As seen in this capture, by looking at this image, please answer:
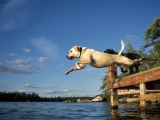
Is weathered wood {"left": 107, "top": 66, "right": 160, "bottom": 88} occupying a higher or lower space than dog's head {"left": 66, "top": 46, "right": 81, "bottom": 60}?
lower

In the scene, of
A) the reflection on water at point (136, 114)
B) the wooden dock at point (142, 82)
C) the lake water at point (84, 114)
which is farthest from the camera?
the lake water at point (84, 114)

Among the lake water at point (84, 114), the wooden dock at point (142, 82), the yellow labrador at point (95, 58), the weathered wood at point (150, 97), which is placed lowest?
the lake water at point (84, 114)

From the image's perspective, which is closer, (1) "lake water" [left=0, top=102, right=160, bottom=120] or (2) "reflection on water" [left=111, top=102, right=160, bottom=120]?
(2) "reflection on water" [left=111, top=102, right=160, bottom=120]

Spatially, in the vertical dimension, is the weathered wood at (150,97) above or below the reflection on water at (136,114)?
above

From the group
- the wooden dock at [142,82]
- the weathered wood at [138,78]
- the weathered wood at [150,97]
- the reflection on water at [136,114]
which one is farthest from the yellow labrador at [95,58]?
the reflection on water at [136,114]

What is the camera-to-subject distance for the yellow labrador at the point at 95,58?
11219 mm

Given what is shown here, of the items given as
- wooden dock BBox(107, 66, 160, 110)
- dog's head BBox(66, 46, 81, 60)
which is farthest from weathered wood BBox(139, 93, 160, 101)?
dog's head BBox(66, 46, 81, 60)

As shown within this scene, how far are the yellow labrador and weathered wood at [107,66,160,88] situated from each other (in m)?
0.81

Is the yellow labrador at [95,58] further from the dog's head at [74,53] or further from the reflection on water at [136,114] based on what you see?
the reflection on water at [136,114]

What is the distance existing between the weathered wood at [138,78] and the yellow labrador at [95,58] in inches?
32.1

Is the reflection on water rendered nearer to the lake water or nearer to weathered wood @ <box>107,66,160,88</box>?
the lake water

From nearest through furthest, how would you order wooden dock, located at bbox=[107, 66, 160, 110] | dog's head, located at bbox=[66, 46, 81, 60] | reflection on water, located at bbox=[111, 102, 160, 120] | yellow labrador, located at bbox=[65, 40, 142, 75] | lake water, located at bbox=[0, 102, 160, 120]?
reflection on water, located at bbox=[111, 102, 160, 120], wooden dock, located at bbox=[107, 66, 160, 110], lake water, located at bbox=[0, 102, 160, 120], yellow labrador, located at bbox=[65, 40, 142, 75], dog's head, located at bbox=[66, 46, 81, 60]

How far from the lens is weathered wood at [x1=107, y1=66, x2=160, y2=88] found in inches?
399

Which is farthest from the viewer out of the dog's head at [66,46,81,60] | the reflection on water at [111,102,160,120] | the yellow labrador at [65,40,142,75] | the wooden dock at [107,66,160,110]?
the dog's head at [66,46,81,60]
